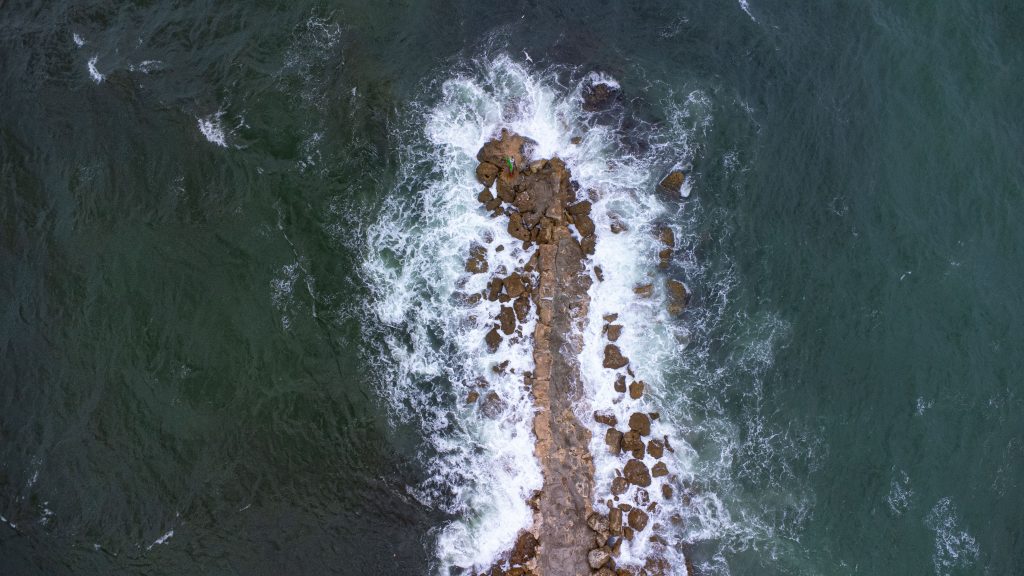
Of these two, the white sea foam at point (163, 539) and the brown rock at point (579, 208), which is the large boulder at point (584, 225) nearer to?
the brown rock at point (579, 208)

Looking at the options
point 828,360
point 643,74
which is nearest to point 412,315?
point 643,74

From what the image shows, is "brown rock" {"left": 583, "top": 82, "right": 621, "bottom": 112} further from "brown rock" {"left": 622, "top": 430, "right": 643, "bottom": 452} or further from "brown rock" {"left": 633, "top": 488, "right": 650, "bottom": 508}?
"brown rock" {"left": 633, "top": 488, "right": 650, "bottom": 508}

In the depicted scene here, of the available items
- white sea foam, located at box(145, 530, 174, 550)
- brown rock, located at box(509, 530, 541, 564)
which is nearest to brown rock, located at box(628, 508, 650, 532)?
brown rock, located at box(509, 530, 541, 564)

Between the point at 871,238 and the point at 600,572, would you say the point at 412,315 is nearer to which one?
the point at 600,572

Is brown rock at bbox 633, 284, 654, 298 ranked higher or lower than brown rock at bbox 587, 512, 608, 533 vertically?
higher

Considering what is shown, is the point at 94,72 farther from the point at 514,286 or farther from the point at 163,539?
the point at 514,286

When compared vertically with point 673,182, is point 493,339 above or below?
below

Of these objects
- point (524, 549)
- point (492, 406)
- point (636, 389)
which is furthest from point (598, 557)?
point (492, 406)
